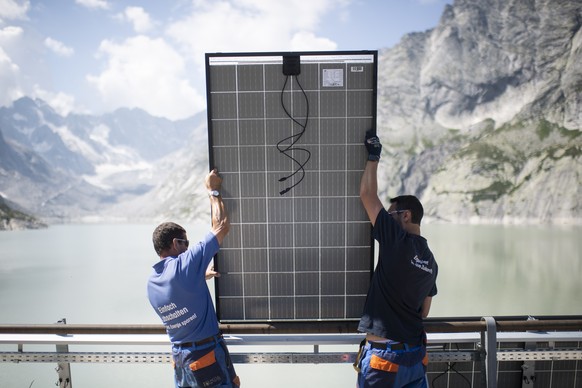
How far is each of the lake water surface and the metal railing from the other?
6970mm

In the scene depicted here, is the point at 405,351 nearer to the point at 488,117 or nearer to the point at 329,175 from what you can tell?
the point at 329,175

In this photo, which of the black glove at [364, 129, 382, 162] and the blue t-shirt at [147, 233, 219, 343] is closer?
the blue t-shirt at [147, 233, 219, 343]

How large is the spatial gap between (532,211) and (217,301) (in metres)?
107

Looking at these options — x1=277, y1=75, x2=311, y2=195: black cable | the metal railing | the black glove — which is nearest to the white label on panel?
x1=277, y1=75, x2=311, y2=195: black cable

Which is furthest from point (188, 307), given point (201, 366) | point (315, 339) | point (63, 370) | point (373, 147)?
point (373, 147)

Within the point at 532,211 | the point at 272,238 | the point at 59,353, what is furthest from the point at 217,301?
the point at 532,211

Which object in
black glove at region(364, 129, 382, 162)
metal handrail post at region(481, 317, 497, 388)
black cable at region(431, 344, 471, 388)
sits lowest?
black cable at region(431, 344, 471, 388)

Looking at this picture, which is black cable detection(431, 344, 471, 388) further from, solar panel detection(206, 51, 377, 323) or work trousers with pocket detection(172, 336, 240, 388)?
work trousers with pocket detection(172, 336, 240, 388)

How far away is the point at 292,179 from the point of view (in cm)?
358

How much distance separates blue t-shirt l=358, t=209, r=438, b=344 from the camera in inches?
109

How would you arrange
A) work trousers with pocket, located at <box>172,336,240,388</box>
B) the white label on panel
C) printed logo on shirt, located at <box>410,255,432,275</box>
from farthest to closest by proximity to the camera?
the white label on panel < work trousers with pocket, located at <box>172,336,240,388</box> < printed logo on shirt, located at <box>410,255,432,275</box>

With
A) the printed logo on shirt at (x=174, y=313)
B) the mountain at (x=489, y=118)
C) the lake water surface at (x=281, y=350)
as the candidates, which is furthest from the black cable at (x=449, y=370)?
the mountain at (x=489, y=118)

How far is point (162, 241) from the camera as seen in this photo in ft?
9.62

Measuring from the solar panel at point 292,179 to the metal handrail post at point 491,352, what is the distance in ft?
3.46
